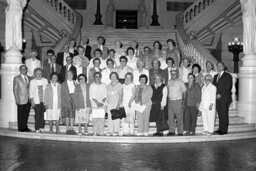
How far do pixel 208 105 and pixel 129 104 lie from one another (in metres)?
2.01

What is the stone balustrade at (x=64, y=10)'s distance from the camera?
53.8 ft

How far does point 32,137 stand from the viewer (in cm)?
905

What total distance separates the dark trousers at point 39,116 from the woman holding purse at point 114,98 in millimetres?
1696

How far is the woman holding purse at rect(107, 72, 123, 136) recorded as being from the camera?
9031 millimetres

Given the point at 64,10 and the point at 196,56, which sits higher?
the point at 64,10

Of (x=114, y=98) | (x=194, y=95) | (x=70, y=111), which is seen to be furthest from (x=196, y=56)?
(x=70, y=111)

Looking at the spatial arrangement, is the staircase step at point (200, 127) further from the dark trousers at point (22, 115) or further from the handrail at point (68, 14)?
the handrail at point (68, 14)

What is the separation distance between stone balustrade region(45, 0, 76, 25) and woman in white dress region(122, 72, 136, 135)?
8437mm

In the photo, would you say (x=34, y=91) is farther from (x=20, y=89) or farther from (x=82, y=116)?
(x=82, y=116)

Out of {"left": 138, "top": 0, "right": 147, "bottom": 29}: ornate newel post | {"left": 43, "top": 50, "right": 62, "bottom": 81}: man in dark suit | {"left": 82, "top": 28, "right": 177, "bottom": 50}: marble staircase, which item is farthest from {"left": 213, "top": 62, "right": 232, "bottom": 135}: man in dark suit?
{"left": 138, "top": 0, "right": 147, "bottom": 29}: ornate newel post

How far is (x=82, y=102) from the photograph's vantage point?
8.98 m

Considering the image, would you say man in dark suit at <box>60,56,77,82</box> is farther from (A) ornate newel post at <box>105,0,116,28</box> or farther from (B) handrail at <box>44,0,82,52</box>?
(A) ornate newel post at <box>105,0,116,28</box>

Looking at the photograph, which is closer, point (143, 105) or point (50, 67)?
point (143, 105)

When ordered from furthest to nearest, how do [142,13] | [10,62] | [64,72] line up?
[142,13], [10,62], [64,72]
